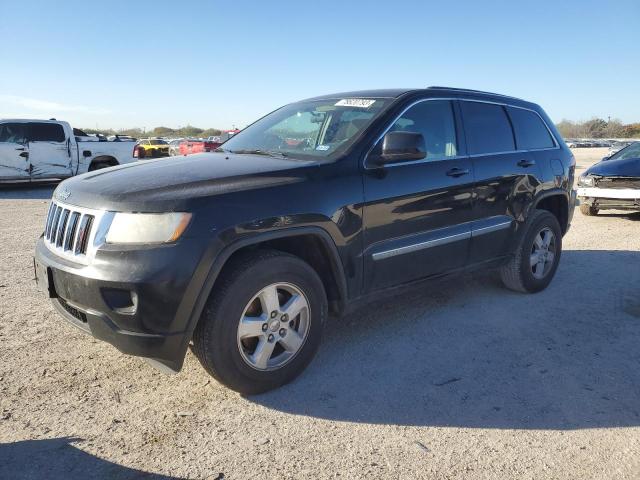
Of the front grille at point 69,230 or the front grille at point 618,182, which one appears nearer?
the front grille at point 69,230

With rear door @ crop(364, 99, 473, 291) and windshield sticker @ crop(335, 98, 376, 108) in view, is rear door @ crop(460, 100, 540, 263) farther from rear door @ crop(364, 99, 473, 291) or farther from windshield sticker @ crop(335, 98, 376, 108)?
windshield sticker @ crop(335, 98, 376, 108)

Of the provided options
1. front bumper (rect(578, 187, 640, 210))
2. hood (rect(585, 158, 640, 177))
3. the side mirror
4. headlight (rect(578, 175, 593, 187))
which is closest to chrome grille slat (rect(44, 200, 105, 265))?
the side mirror

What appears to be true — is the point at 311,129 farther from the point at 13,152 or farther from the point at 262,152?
the point at 13,152

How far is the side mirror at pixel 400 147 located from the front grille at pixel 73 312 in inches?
80.4

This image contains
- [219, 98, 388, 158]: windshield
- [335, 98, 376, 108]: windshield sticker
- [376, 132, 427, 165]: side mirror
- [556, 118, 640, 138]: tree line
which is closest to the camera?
[376, 132, 427, 165]: side mirror

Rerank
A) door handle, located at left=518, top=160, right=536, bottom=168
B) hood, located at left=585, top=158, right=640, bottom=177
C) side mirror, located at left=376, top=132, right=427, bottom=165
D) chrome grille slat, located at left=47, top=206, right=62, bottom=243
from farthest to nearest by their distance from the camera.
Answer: hood, located at left=585, top=158, right=640, bottom=177
door handle, located at left=518, top=160, right=536, bottom=168
side mirror, located at left=376, top=132, right=427, bottom=165
chrome grille slat, located at left=47, top=206, right=62, bottom=243

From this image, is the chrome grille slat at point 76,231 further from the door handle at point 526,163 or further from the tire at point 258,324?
the door handle at point 526,163

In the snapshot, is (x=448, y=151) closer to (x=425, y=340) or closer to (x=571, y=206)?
(x=425, y=340)

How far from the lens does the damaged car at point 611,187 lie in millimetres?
9344

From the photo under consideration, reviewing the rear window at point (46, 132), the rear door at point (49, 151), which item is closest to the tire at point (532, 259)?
the rear door at point (49, 151)

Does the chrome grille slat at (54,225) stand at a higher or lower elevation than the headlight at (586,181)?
higher

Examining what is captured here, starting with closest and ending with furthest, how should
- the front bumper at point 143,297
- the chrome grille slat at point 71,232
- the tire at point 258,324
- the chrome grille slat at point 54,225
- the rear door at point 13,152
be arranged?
the front bumper at point 143,297 < the tire at point 258,324 < the chrome grille slat at point 71,232 < the chrome grille slat at point 54,225 < the rear door at point 13,152

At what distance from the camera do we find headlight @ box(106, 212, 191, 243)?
270cm

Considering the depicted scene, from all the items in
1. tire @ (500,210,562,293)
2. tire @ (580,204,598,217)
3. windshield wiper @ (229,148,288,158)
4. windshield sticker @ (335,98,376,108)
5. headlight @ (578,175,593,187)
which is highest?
windshield sticker @ (335,98,376,108)
